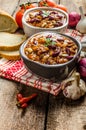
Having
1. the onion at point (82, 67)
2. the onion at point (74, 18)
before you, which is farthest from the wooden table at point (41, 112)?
the onion at point (74, 18)

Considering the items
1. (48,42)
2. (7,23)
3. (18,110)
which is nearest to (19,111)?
(18,110)

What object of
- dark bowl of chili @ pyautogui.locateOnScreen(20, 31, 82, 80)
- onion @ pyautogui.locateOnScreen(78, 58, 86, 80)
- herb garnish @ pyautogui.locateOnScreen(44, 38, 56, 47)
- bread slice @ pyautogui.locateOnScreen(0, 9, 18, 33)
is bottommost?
bread slice @ pyautogui.locateOnScreen(0, 9, 18, 33)

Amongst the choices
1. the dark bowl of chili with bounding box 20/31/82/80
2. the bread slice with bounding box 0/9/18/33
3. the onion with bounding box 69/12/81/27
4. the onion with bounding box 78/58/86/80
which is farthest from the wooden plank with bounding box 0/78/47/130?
the onion with bounding box 69/12/81/27

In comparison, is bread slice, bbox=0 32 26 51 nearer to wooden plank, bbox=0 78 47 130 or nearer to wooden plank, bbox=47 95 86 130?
wooden plank, bbox=0 78 47 130

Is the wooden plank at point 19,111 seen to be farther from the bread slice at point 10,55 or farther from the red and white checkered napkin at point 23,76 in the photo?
the bread slice at point 10,55

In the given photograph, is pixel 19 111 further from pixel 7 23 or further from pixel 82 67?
pixel 7 23

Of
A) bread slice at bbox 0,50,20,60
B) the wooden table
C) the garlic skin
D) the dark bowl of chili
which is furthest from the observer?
A: the garlic skin

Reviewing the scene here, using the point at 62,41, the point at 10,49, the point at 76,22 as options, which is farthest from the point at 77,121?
the point at 76,22
